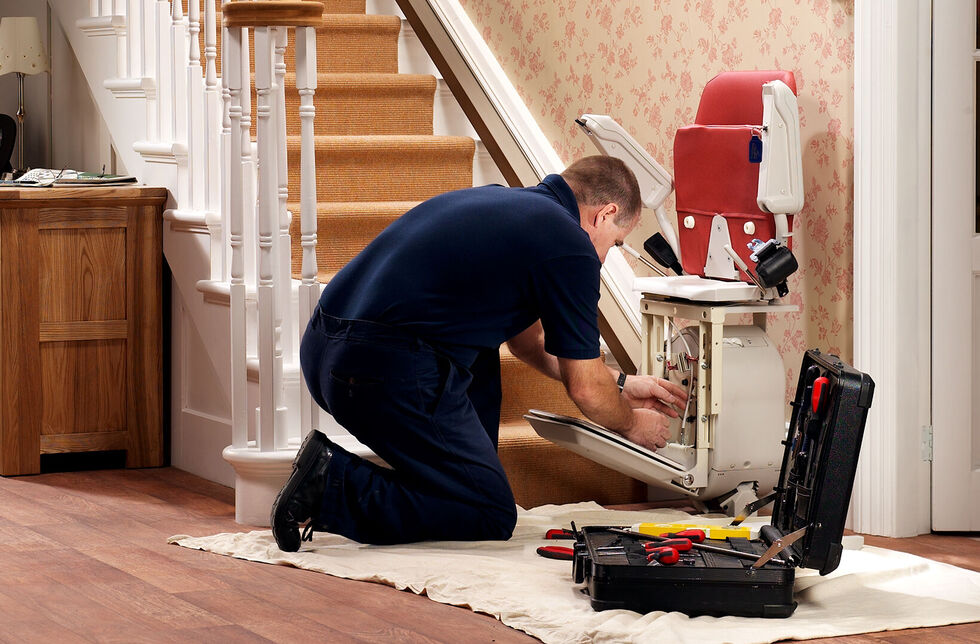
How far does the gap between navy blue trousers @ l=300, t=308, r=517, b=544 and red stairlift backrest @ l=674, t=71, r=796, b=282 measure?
0.74 meters

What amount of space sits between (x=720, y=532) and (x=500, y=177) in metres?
2.10

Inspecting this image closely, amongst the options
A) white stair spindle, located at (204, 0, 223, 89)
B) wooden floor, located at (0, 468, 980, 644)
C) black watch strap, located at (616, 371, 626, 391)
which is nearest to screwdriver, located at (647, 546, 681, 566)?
wooden floor, located at (0, 468, 980, 644)

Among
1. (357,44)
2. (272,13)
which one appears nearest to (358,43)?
(357,44)

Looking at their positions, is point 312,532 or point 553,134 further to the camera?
point 553,134

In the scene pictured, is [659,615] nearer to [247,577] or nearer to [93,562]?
[247,577]

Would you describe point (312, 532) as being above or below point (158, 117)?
below

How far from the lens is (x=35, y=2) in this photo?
5.18m

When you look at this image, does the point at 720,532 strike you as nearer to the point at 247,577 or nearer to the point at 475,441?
the point at 475,441

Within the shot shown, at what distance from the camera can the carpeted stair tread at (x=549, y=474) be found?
363 centimetres

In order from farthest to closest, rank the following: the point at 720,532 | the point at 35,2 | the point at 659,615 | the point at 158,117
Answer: the point at 35,2, the point at 158,117, the point at 720,532, the point at 659,615

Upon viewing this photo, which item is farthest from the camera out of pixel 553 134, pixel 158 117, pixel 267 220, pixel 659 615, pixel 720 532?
pixel 553 134

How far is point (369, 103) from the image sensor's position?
4680 mm

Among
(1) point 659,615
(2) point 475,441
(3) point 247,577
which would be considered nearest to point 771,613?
(1) point 659,615

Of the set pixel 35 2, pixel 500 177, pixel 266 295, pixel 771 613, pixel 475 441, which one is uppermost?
pixel 35 2
